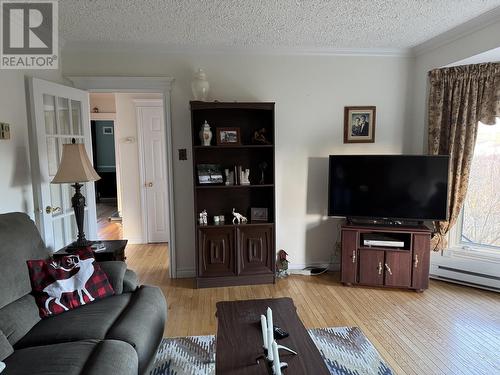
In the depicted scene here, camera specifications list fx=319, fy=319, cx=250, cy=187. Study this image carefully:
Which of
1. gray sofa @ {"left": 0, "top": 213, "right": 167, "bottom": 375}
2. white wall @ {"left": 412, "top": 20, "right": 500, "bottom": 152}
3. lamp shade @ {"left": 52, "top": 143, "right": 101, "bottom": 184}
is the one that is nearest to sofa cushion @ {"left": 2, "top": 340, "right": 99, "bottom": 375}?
gray sofa @ {"left": 0, "top": 213, "right": 167, "bottom": 375}

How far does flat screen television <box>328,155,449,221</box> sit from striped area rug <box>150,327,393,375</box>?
130 centimetres

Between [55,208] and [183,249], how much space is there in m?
1.33

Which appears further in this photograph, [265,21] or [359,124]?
[359,124]

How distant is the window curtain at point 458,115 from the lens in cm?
303

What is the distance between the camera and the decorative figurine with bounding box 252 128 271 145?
10.9 feet

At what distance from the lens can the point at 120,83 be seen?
10.7 feet

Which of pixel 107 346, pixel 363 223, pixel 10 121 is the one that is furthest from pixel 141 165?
pixel 107 346

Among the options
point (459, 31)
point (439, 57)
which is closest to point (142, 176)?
point (439, 57)

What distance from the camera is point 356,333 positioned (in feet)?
8.06

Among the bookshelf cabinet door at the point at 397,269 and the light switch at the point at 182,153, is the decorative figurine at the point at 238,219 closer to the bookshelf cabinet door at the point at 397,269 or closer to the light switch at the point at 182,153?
the light switch at the point at 182,153

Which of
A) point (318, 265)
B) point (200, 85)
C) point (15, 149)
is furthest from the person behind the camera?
point (318, 265)

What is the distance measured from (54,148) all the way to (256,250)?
215 cm

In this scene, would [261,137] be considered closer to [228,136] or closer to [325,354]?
[228,136]

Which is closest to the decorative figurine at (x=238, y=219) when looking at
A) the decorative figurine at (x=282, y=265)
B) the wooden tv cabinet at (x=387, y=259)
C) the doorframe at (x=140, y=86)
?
the decorative figurine at (x=282, y=265)
